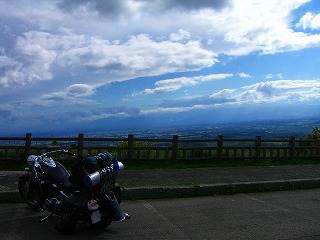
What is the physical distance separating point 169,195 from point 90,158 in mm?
3408

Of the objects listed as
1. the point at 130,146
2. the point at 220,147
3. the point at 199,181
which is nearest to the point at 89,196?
the point at 199,181

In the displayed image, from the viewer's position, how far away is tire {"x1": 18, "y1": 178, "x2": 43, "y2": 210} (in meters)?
6.67

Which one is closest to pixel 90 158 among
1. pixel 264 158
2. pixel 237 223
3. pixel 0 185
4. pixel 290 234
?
pixel 237 223

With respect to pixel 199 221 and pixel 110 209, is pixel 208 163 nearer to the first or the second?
pixel 199 221

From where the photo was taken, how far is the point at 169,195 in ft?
27.4

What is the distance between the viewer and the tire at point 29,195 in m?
6.67

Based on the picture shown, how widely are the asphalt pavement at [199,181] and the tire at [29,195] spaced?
0.51 m

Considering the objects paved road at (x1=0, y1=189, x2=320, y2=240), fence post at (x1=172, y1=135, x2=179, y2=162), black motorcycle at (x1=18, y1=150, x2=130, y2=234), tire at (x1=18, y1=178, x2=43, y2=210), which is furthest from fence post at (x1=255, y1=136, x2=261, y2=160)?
tire at (x1=18, y1=178, x2=43, y2=210)

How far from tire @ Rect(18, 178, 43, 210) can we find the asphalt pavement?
0.51 metres

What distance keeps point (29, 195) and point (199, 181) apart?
4.41 meters

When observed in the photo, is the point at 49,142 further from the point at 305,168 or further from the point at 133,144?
the point at 305,168

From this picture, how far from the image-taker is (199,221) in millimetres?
6301

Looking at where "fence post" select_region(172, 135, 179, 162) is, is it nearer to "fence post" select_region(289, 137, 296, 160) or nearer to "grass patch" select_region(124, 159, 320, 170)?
"grass patch" select_region(124, 159, 320, 170)

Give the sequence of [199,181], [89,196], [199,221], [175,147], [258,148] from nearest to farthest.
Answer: [89,196] < [199,221] < [199,181] < [175,147] < [258,148]
